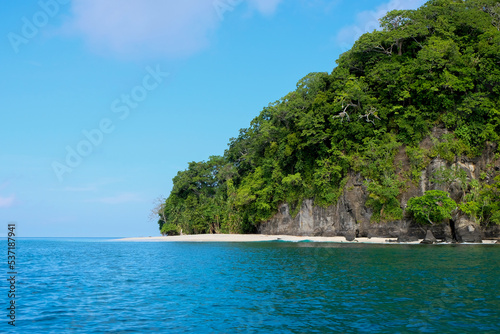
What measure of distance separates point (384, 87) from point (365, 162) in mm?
10707

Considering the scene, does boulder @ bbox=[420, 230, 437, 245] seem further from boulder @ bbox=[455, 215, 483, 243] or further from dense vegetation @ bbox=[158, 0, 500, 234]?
boulder @ bbox=[455, 215, 483, 243]

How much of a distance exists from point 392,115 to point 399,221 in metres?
13.7

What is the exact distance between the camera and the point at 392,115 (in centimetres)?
4834

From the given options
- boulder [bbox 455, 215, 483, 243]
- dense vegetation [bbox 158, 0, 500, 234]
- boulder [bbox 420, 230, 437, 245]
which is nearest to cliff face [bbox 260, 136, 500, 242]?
boulder [bbox 455, 215, 483, 243]

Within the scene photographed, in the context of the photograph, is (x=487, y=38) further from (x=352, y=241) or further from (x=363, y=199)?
(x=352, y=241)

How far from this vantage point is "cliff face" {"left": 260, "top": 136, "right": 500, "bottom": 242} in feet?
131

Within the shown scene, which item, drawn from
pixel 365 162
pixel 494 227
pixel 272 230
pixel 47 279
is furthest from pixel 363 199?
pixel 47 279

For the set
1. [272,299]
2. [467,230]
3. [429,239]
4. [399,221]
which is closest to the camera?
[272,299]

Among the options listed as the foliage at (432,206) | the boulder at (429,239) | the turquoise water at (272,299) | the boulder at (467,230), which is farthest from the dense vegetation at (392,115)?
the turquoise water at (272,299)

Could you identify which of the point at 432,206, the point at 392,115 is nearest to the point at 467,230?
the point at 432,206

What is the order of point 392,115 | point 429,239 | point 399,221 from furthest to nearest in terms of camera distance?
point 392,115 → point 399,221 → point 429,239

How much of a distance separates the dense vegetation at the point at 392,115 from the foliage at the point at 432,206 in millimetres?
463

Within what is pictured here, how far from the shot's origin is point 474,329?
9820 mm

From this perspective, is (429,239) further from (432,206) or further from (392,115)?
(392,115)
